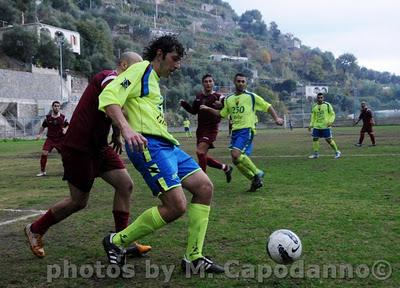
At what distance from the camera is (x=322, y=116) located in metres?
17.1

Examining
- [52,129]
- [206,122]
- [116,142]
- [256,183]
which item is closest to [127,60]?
[116,142]

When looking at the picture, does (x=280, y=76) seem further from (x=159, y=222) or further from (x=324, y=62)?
(x=159, y=222)

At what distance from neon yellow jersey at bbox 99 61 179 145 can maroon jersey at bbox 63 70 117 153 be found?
1.48 feet

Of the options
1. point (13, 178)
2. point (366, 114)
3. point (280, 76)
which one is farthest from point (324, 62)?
point (13, 178)

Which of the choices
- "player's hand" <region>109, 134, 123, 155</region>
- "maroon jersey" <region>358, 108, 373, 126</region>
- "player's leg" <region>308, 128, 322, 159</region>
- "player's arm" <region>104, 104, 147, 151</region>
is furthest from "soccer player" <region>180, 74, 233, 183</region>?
"maroon jersey" <region>358, 108, 373, 126</region>

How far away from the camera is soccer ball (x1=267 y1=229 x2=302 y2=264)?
169 inches

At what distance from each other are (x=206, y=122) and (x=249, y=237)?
219 inches

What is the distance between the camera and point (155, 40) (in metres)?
4.71

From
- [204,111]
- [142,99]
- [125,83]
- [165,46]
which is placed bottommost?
[204,111]

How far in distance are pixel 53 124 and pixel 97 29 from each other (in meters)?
83.3

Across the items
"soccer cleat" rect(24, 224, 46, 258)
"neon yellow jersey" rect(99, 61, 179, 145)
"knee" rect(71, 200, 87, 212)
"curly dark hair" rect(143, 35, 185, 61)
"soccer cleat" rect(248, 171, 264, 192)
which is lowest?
"soccer cleat" rect(248, 171, 264, 192)

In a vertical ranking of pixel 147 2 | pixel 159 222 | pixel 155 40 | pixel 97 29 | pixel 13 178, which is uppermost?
pixel 147 2

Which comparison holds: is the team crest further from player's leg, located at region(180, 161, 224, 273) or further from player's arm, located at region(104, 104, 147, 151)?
player's leg, located at region(180, 161, 224, 273)

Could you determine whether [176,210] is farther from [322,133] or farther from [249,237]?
[322,133]
